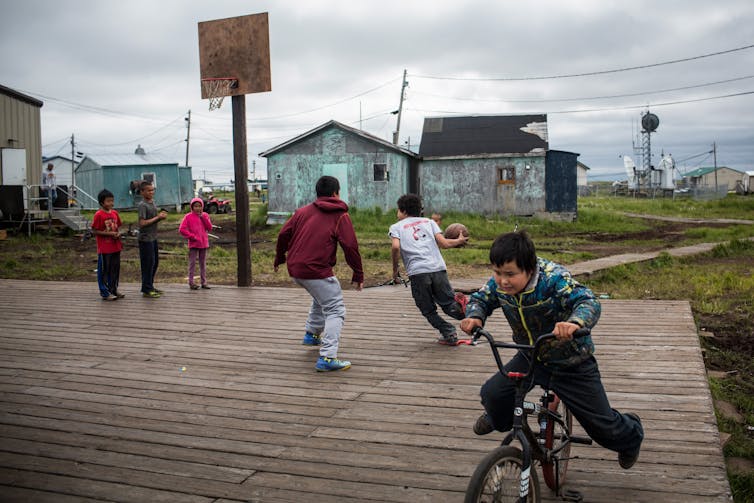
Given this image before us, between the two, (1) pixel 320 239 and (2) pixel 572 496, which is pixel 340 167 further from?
(2) pixel 572 496

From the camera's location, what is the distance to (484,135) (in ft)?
113

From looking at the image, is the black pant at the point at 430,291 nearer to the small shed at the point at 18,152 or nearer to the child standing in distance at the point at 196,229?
the child standing in distance at the point at 196,229

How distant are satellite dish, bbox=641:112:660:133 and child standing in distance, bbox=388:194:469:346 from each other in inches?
2574

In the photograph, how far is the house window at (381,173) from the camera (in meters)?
31.2

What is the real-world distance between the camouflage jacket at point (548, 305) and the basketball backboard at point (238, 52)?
818cm

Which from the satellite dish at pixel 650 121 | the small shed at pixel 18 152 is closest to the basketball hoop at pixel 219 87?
the small shed at pixel 18 152

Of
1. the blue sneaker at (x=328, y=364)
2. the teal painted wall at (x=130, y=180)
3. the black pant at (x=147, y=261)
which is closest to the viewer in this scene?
the blue sneaker at (x=328, y=364)

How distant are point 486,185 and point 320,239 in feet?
89.4

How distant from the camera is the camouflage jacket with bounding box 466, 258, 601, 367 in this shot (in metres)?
3.41

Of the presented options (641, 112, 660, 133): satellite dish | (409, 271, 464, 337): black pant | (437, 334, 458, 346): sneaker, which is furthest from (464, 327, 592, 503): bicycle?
(641, 112, 660, 133): satellite dish

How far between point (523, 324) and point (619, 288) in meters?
9.54

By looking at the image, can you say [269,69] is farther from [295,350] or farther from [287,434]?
[287,434]

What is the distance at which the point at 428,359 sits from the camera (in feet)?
21.1

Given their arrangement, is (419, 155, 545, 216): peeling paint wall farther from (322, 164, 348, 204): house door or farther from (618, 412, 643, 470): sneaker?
(618, 412, 643, 470): sneaker
